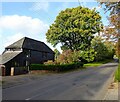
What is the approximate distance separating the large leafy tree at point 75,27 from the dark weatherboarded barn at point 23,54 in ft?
22.3

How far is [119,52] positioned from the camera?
994 inches

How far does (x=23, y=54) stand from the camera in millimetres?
54875

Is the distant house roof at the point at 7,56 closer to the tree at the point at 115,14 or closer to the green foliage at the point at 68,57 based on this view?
the green foliage at the point at 68,57

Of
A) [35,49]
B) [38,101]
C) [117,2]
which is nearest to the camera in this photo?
[38,101]

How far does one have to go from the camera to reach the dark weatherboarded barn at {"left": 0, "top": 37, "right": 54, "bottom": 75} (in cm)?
5031

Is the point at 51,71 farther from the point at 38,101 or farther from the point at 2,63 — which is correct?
the point at 38,101

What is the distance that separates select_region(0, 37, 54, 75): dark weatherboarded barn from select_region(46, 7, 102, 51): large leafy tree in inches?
268

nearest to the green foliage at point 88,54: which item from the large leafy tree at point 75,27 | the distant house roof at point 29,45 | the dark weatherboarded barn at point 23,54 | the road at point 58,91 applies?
the large leafy tree at point 75,27

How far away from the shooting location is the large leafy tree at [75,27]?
2766 inches

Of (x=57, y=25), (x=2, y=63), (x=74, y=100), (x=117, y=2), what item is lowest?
(x=74, y=100)

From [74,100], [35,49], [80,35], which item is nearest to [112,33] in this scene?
[74,100]

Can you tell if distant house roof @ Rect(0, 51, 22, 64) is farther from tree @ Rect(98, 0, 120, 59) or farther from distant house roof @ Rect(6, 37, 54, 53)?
tree @ Rect(98, 0, 120, 59)

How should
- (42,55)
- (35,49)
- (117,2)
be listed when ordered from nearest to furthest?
(117,2) → (35,49) → (42,55)

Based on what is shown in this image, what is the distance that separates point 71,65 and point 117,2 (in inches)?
1303
